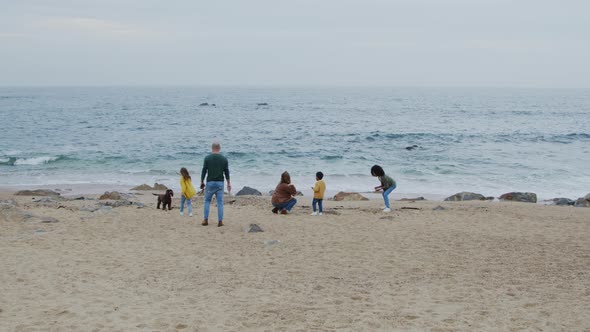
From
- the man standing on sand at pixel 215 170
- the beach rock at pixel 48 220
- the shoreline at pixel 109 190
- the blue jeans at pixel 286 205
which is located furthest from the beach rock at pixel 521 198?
the beach rock at pixel 48 220

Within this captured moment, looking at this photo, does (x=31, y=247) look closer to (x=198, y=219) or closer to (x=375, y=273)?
(x=198, y=219)

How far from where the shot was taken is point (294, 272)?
890 cm

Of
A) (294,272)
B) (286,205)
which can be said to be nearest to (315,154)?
(286,205)

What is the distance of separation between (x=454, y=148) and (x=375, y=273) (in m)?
30.5

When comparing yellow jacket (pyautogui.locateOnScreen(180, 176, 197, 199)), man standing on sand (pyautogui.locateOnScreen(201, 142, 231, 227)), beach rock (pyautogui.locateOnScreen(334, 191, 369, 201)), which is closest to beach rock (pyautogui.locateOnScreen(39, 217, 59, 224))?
yellow jacket (pyautogui.locateOnScreen(180, 176, 197, 199))

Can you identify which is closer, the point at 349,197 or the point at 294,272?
the point at 294,272

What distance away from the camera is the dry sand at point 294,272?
6.75 metres

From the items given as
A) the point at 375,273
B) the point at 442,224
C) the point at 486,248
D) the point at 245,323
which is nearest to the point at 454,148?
the point at 442,224

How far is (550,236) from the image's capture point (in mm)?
11703

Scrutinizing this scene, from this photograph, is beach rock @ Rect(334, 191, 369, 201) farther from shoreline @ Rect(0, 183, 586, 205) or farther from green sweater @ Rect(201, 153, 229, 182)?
green sweater @ Rect(201, 153, 229, 182)

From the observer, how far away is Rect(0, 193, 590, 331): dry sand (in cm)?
675

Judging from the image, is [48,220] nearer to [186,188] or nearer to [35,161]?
[186,188]

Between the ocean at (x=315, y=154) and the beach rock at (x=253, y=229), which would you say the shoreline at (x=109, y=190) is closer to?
the ocean at (x=315, y=154)

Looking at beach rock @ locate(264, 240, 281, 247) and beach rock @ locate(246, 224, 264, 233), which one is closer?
beach rock @ locate(264, 240, 281, 247)
